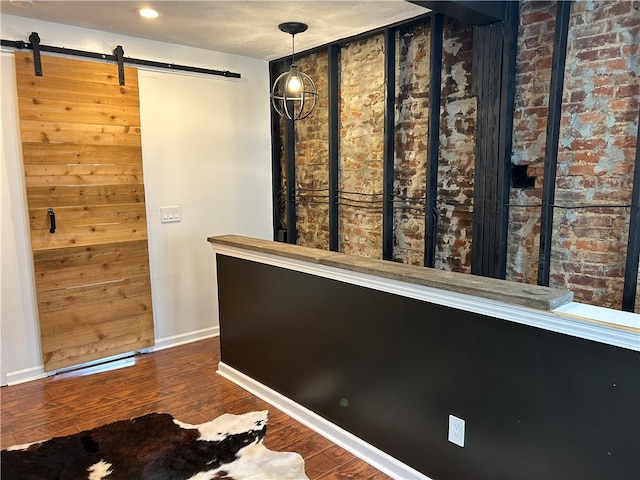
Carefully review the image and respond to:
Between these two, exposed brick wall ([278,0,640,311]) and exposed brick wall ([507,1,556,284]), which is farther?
exposed brick wall ([507,1,556,284])

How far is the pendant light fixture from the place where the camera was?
3234 mm

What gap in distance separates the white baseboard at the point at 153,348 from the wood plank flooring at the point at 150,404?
0.06 meters

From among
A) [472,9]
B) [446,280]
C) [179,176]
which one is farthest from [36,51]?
[446,280]

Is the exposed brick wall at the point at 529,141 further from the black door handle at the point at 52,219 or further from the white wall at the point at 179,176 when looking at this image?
the black door handle at the point at 52,219

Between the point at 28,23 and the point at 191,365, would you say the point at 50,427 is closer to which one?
the point at 191,365

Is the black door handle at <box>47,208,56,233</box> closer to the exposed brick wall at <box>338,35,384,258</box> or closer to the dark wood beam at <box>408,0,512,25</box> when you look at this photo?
the exposed brick wall at <box>338,35,384,258</box>

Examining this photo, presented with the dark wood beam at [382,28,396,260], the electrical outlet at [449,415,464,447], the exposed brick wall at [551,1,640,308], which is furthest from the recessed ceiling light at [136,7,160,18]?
the electrical outlet at [449,415,464,447]

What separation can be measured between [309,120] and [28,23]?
2180 mm

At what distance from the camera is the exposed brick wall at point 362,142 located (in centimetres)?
350

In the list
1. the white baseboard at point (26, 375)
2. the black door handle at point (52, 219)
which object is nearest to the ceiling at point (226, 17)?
the black door handle at point (52, 219)

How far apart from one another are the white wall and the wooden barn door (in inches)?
3.6

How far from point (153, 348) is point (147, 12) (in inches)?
102

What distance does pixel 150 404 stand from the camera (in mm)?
2975

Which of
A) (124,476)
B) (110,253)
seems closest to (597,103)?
(124,476)
